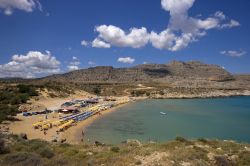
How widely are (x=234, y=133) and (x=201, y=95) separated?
3805 inches

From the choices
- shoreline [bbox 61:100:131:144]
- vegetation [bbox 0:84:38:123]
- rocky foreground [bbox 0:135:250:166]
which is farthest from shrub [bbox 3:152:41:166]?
vegetation [bbox 0:84:38:123]

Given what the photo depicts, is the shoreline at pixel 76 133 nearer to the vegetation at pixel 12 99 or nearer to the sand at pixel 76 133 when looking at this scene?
the sand at pixel 76 133

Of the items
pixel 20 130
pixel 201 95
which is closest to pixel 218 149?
pixel 20 130

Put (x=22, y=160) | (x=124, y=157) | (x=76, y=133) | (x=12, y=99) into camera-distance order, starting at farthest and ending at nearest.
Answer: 1. (x=12, y=99)
2. (x=76, y=133)
3. (x=124, y=157)
4. (x=22, y=160)

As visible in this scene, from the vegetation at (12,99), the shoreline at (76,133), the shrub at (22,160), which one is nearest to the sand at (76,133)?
the shoreline at (76,133)

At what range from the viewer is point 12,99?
2398 inches

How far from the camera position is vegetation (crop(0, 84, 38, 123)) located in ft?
156

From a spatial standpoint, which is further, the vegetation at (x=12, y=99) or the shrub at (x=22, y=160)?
the vegetation at (x=12, y=99)

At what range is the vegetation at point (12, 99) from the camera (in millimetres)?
47625

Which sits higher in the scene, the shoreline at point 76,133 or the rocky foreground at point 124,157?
the rocky foreground at point 124,157

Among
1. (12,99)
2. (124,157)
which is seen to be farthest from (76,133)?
(12,99)

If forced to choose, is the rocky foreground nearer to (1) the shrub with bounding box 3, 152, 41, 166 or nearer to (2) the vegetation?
(1) the shrub with bounding box 3, 152, 41, 166

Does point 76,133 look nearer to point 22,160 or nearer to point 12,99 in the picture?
point 22,160

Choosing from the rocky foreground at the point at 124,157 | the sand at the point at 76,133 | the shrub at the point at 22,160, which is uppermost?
the shrub at the point at 22,160
